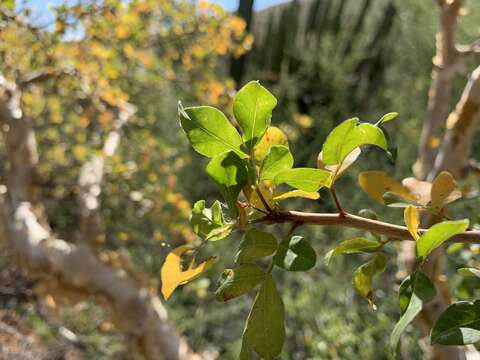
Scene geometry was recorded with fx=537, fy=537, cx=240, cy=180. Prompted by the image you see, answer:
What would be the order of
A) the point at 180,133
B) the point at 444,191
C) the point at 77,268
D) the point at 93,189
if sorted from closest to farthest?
1. the point at 444,191
2. the point at 77,268
3. the point at 93,189
4. the point at 180,133

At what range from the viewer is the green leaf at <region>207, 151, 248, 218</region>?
13.7 inches

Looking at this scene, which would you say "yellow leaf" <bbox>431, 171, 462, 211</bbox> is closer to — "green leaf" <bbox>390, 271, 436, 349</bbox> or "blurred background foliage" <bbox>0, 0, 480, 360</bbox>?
"green leaf" <bbox>390, 271, 436, 349</bbox>

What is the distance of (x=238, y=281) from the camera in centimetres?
36

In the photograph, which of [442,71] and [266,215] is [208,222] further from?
[442,71]

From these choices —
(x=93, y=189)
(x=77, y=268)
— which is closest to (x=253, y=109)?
(x=77, y=268)

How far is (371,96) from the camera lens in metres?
4.79

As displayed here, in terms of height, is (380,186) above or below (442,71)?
above

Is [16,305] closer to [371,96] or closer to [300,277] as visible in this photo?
[300,277]

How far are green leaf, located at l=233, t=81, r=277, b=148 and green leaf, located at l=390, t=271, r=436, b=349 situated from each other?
0.44ft

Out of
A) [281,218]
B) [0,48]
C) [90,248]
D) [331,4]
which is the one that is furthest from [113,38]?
[331,4]

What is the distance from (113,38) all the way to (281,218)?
169 cm

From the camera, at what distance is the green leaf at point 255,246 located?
367 mm

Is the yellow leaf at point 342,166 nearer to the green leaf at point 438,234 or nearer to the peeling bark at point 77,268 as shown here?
the green leaf at point 438,234

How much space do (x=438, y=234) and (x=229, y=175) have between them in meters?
0.13
